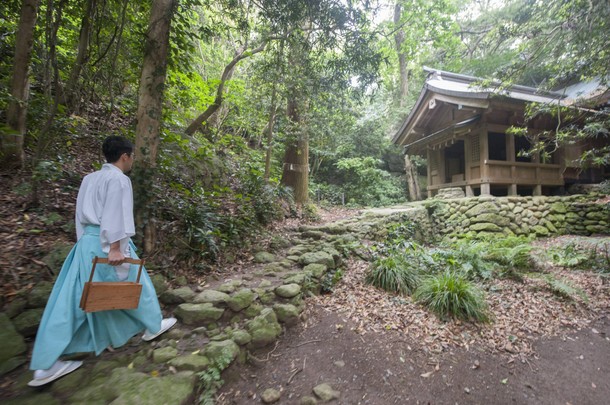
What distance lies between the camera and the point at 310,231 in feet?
19.4

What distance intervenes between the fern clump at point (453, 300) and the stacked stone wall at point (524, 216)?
16.9 ft

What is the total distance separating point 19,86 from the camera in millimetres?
3227

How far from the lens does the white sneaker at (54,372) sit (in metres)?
1.71

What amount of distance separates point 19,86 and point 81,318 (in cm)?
330

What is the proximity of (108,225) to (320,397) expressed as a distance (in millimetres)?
2216

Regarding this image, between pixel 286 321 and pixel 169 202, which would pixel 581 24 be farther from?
pixel 169 202

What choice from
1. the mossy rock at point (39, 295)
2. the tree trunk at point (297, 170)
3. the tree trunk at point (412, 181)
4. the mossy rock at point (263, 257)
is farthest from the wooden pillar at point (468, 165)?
the mossy rock at point (39, 295)

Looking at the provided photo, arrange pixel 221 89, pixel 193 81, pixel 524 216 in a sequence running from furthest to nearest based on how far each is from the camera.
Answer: pixel 524 216, pixel 193 81, pixel 221 89

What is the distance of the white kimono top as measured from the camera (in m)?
1.92

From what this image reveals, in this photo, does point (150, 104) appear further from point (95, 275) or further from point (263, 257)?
point (263, 257)

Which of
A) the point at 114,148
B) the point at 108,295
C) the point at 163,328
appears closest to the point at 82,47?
the point at 114,148

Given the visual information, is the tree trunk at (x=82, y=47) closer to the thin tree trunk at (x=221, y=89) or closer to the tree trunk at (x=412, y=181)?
the thin tree trunk at (x=221, y=89)

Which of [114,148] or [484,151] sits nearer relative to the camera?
[114,148]

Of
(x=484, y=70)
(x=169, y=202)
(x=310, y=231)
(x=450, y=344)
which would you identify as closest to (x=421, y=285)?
(x=450, y=344)
